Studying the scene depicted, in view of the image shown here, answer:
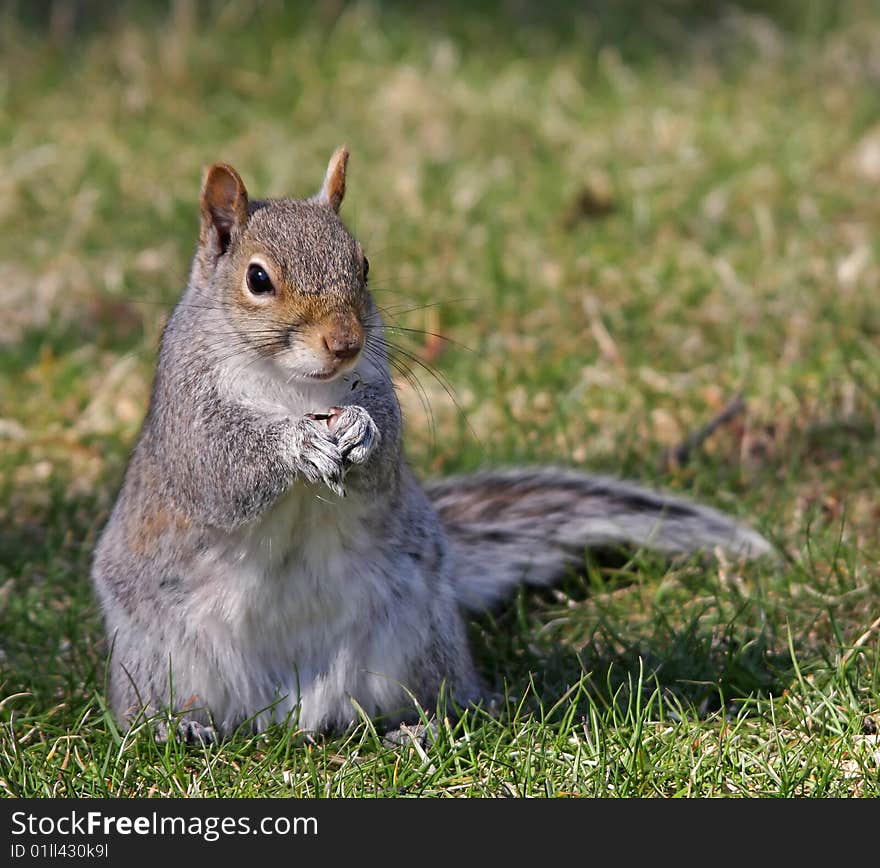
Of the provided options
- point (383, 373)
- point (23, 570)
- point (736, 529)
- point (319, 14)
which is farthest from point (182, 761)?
point (319, 14)

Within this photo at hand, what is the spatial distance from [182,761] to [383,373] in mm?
726

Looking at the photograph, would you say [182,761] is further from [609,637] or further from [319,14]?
[319,14]

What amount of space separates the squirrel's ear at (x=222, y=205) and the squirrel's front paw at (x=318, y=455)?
0.39 m

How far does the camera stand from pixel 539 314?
4523 mm

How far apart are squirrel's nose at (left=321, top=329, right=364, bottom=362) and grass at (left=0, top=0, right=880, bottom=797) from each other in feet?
2.21

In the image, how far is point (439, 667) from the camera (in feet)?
8.64

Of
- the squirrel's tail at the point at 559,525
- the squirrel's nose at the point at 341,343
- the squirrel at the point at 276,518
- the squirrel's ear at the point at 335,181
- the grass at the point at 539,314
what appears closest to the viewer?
the squirrel's nose at the point at 341,343

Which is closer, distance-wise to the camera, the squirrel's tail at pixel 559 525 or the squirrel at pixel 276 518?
the squirrel at pixel 276 518

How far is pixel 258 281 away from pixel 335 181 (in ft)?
1.01

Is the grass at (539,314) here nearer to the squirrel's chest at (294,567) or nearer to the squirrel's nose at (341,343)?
the squirrel's chest at (294,567)

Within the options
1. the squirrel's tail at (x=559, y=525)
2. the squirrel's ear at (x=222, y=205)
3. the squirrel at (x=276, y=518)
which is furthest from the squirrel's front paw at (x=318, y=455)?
the squirrel's tail at (x=559, y=525)

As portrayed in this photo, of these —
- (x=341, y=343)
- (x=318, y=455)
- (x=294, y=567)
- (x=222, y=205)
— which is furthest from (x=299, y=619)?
(x=222, y=205)

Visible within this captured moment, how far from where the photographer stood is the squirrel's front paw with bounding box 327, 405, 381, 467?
240 cm

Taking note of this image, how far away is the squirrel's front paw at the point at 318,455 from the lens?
239 cm
